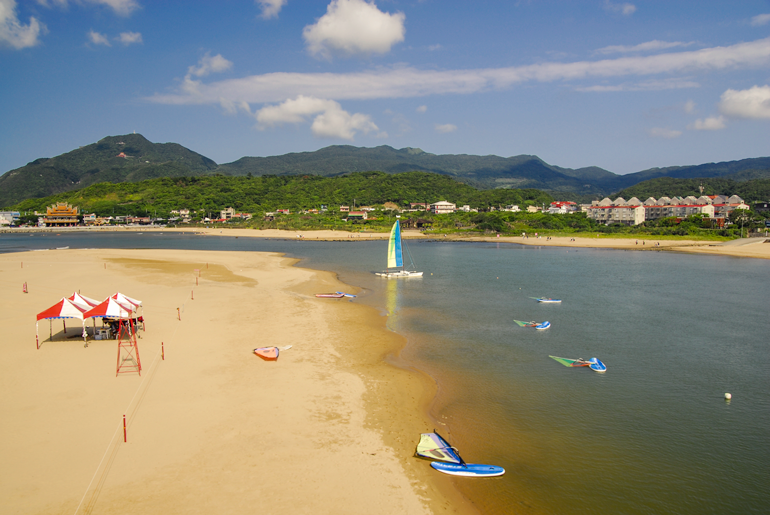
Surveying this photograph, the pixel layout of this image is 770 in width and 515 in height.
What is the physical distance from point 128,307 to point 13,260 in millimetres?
43670

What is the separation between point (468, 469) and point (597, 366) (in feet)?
33.8

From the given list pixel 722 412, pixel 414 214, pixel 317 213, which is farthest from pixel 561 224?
pixel 722 412

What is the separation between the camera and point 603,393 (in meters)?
15.8

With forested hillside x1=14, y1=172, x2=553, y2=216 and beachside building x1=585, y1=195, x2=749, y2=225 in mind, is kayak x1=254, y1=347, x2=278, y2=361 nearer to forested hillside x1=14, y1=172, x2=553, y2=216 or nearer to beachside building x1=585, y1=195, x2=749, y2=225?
beachside building x1=585, y1=195, x2=749, y2=225

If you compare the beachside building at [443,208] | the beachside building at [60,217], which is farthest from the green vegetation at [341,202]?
the beachside building at [60,217]

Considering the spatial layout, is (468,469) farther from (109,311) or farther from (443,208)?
(443,208)

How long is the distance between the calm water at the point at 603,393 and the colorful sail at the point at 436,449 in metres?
0.63

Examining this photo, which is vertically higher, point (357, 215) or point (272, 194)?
point (272, 194)

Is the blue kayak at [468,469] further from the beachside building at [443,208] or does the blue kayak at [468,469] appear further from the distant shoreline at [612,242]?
the beachside building at [443,208]

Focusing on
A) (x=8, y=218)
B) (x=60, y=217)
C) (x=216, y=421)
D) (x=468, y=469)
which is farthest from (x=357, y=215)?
(x=8, y=218)

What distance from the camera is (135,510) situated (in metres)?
8.52

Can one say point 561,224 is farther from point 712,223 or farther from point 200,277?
point 200,277

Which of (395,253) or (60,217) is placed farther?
(60,217)

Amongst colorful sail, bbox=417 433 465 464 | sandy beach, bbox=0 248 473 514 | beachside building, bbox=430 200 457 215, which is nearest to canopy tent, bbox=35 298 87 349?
sandy beach, bbox=0 248 473 514
